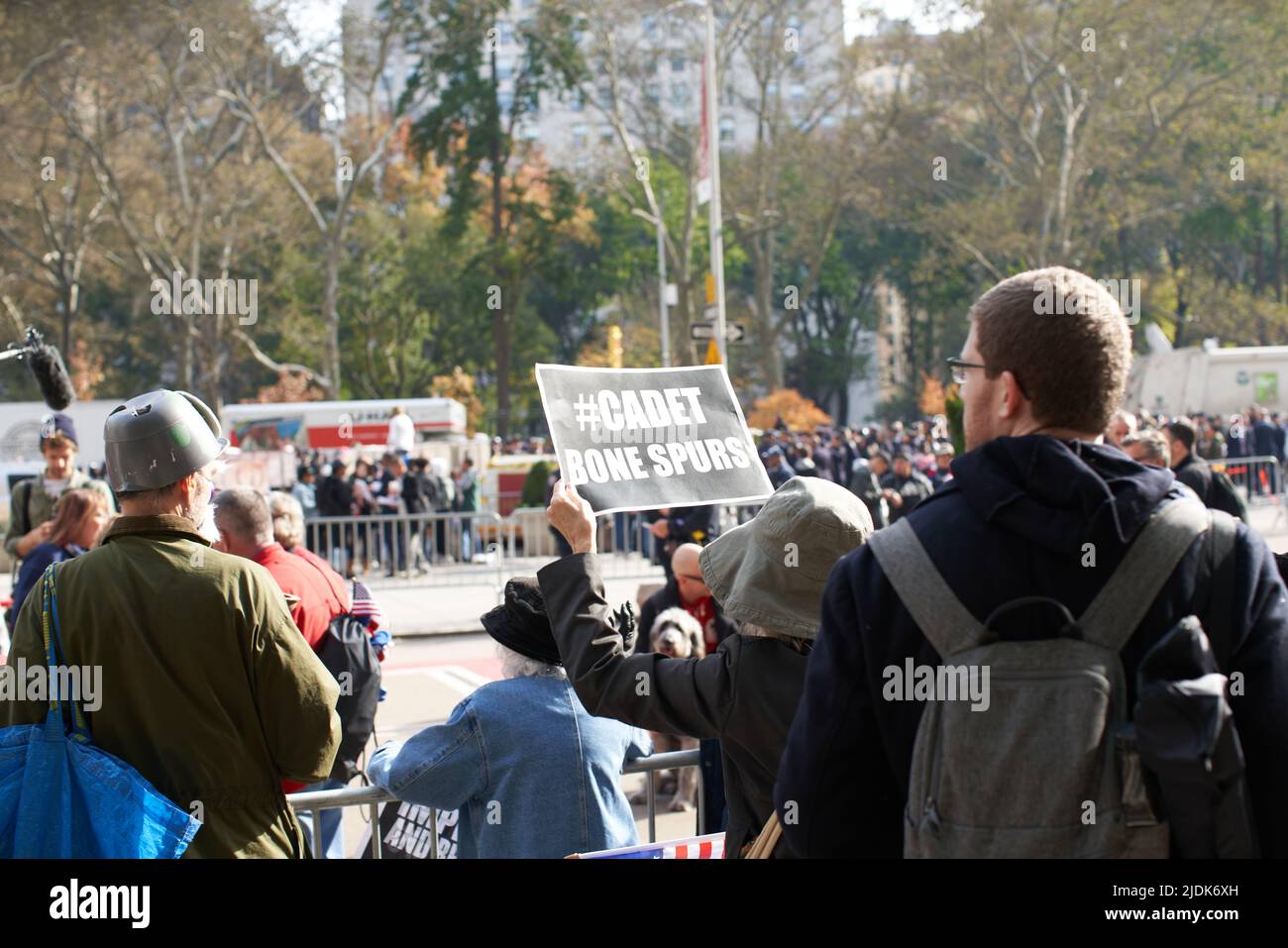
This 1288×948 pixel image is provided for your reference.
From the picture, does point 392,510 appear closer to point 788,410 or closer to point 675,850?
point 675,850

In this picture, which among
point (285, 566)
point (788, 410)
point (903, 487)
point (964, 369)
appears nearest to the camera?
point (964, 369)

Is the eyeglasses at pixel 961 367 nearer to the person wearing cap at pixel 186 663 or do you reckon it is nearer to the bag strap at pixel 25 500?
the person wearing cap at pixel 186 663

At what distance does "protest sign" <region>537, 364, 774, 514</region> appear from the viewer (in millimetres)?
3643

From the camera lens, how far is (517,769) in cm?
345

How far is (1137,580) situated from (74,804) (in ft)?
6.97

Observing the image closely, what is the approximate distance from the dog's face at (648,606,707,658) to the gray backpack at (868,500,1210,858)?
3897 mm

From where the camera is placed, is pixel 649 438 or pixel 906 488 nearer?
pixel 649 438

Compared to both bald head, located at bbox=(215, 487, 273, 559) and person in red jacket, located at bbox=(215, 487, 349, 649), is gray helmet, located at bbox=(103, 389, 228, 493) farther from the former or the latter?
bald head, located at bbox=(215, 487, 273, 559)

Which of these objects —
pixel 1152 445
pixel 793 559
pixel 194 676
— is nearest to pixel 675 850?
pixel 793 559

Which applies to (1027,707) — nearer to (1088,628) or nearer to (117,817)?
(1088,628)

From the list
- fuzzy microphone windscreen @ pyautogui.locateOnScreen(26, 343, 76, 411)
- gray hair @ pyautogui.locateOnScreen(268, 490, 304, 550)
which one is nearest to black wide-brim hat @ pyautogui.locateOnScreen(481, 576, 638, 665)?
gray hair @ pyautogui.locateOnScreen(268, 490, 304, 550)

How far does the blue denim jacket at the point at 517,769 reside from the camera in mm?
3410

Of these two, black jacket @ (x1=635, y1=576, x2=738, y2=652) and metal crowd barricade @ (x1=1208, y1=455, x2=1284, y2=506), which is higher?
black jacket @ (x1=635, y1=576, x2=738, y2=652)

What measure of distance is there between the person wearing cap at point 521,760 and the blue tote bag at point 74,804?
72 cm
